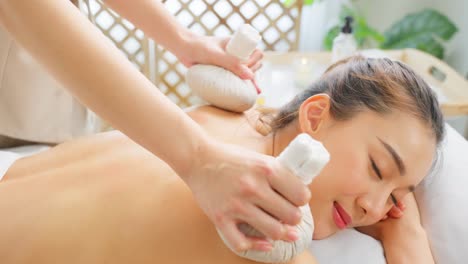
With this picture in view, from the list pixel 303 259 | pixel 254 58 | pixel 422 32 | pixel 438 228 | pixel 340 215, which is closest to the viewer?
pixel 303 259

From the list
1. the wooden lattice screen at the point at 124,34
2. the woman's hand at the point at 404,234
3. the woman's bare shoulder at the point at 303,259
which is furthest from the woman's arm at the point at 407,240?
the wooden lattice screen at the point at 124,34

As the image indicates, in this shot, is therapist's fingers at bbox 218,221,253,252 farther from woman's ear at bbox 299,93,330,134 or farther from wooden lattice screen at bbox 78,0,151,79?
wooden lattice screen at bbox 78,0,151,79

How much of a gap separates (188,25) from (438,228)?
186 cm

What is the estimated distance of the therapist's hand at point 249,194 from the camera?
696mm

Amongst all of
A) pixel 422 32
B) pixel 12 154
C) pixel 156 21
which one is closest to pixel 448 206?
pixel 156 21

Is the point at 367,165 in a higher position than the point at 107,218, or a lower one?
lower

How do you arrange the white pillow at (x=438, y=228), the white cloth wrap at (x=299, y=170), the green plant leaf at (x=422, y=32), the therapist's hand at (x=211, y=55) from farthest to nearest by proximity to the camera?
the green plant leaf at (x=422, y=32) → the therapist's hand at (x=211, y=55) → the white pillow at (x=438, y=228) → the white cloth wrap at (x=299, y=170)

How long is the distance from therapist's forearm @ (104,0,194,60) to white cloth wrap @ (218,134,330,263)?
0.61m

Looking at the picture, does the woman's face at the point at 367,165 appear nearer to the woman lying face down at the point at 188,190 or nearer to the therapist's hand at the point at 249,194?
the woman lying face down at the point at 188,190

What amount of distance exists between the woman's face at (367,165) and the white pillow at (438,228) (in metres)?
0.09

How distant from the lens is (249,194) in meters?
0.70

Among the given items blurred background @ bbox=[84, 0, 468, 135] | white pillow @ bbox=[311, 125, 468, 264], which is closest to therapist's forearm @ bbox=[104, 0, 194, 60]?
white pillow @ bbox=[311, 125, 468, 264]

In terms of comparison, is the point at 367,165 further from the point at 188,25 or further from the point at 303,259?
the point at 188,25

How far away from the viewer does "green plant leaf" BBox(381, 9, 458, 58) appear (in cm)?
253
